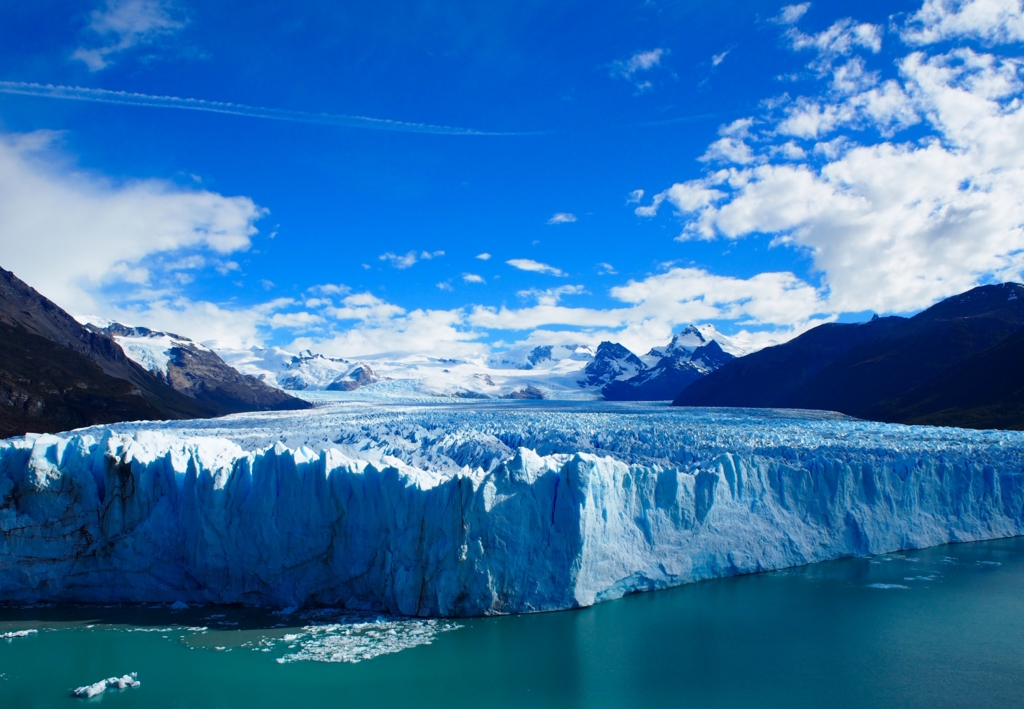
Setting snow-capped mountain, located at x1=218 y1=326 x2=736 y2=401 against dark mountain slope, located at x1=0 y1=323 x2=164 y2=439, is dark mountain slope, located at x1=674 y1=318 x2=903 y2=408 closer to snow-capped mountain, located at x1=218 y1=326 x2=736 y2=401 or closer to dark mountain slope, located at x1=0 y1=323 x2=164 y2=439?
snow-capped mountain, located at x1=218 y1=326 x2=736 y2=401

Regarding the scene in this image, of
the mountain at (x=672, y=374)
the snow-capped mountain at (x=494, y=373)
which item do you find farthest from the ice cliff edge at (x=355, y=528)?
the mountain at (x=672, y=374)

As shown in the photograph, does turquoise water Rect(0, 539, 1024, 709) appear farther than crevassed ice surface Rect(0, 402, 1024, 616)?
No

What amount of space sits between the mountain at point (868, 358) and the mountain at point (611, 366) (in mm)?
55620

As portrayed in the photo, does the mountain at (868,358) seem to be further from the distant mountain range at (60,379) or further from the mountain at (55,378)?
the mountain at (55,378)

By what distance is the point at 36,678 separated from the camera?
11.9m

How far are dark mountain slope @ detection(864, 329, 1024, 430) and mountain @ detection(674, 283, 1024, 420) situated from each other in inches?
79.5

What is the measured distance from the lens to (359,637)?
13070 millimetres

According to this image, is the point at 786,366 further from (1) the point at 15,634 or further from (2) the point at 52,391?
(1) the point at 15,634

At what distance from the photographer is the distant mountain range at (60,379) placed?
4775 cm

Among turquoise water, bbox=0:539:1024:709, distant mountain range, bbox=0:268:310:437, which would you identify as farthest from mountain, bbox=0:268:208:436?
turquoise water, bbox=0:539:1024:709

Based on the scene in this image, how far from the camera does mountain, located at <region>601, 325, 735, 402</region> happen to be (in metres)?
132

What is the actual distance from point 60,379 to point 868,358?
7319 centimetres

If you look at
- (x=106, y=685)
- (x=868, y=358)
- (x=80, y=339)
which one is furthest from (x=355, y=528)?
(x=80, y=339)

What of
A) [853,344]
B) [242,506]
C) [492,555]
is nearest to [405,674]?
[492,555]
